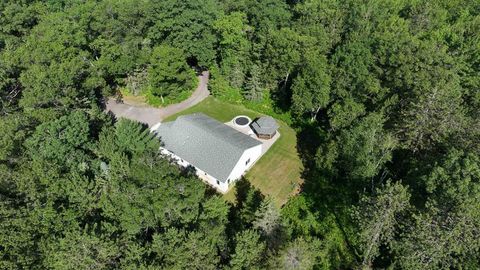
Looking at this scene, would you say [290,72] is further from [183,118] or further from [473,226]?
[473,226]

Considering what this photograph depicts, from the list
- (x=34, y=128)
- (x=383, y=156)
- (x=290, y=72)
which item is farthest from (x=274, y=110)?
(x=34, y=128)

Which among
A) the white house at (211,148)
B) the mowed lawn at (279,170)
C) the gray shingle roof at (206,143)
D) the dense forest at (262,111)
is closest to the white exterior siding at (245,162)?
the white house at (211,148)

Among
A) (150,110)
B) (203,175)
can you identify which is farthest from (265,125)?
(150,110)

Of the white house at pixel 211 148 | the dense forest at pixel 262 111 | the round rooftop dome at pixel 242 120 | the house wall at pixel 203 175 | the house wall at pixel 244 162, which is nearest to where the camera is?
the dense forest at pixel 262 111

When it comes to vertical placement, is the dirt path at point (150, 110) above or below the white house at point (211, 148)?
below

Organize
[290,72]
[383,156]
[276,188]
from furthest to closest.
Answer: [290,72], [276,188], [383,156]

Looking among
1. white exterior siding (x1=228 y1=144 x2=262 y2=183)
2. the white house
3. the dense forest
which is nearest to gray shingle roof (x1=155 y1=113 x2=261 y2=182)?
the white house

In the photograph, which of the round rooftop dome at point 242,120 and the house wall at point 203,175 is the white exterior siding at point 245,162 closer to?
the house wall at point 203,175
